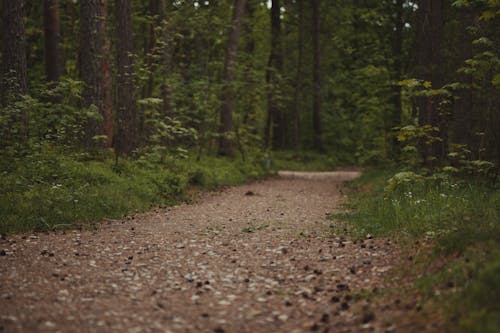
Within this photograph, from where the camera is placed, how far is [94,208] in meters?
9.97

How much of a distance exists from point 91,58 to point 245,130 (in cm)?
1014

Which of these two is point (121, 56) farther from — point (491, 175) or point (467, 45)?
point (491, 175)

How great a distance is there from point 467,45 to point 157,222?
9.99 meters

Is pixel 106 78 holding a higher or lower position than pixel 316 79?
lower

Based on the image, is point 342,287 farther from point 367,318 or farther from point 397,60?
point 397,60

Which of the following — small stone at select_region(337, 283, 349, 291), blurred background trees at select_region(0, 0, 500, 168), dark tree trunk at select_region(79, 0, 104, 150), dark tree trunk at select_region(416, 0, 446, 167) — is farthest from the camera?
dark tree trunk at select_region(79, 0, 104, 150)

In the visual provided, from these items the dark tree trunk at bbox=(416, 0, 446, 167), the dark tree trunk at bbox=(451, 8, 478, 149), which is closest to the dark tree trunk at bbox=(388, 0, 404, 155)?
the dark tree trunk at bbox=(451, 8, 478, 149)

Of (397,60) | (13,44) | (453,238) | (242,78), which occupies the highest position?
(397,60)

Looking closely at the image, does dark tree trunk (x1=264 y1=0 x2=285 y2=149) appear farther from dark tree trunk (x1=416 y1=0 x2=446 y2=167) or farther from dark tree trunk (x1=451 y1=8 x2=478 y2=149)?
dark tree trunk (x1=451 y1=8 x2=478 y2=149)

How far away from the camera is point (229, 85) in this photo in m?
20.3

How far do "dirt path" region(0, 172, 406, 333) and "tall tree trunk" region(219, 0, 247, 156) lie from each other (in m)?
11.7

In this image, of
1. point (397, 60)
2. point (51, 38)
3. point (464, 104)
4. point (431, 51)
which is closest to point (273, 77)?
point (397, 60)

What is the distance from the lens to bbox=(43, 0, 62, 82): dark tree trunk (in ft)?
61.2

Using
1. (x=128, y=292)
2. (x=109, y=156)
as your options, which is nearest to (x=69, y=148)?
(x=109, y=156)
